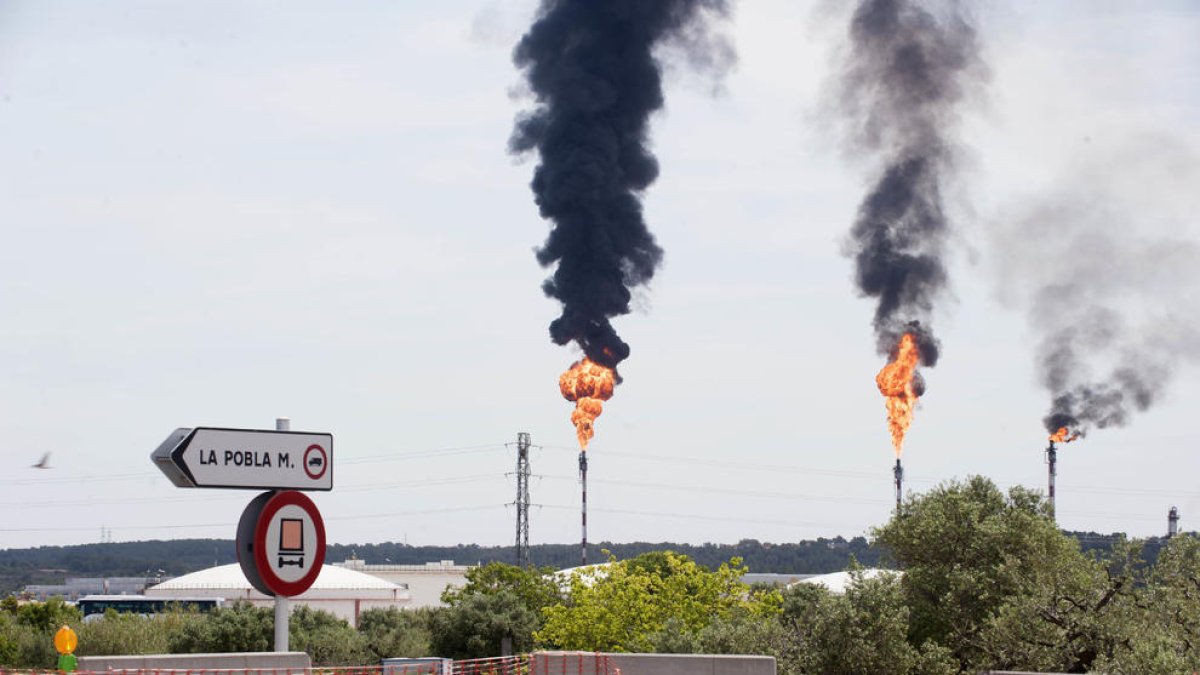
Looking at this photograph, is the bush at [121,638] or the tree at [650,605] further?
the tree at [650,605]

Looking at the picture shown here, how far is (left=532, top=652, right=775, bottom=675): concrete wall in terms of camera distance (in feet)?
79.2

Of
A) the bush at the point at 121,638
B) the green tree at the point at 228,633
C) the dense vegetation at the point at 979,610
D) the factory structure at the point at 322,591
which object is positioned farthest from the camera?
the factory structure at the point at 322,591

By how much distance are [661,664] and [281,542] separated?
854cm

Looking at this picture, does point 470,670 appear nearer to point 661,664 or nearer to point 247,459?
point 661,664

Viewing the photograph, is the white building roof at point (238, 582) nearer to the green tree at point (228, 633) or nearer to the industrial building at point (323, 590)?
the industrial building at point (323, 590)

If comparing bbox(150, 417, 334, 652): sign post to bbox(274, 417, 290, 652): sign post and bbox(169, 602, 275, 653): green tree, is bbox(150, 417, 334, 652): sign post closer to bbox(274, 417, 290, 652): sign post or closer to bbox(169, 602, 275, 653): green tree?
bbox(274, 417, 290, 652): sign post

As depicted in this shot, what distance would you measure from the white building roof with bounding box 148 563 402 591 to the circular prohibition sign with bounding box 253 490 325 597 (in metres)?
112

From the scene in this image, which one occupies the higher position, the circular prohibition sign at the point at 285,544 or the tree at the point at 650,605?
the circular prohibition sign at the point at 285,544

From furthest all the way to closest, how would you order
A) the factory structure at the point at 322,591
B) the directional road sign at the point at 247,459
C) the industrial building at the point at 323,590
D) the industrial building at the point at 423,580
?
the industrial building at the point at 423,580
the industrial building at the point at 323,590
the factory structure at the point at 322,591
the directional road sign at the point at 247,459

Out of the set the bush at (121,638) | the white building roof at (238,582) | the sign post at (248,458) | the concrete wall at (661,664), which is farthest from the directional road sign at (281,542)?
the white building roof at (238,582)

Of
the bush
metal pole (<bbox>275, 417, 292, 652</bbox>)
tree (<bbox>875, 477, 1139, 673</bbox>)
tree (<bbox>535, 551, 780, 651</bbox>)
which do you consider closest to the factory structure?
the bush

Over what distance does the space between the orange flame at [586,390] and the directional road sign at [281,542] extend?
314ft

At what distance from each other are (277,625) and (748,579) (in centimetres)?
16851

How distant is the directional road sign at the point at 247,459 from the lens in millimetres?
17844
